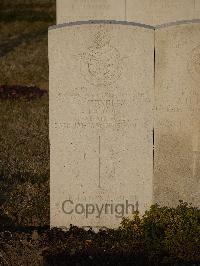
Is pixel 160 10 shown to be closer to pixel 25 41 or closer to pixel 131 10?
pixel 131 10

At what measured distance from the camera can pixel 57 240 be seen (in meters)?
5.91

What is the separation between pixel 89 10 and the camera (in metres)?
10.0

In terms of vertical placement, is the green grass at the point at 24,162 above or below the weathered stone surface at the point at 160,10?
below

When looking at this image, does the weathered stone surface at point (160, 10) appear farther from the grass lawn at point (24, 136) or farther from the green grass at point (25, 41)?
the green grass at point (25, 41)

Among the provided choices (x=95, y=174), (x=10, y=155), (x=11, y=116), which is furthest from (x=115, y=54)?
(x=11, y=116)

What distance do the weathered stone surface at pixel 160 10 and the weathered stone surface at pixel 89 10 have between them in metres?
0.18

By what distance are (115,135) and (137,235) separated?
1.04 metres

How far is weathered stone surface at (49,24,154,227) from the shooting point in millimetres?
5898

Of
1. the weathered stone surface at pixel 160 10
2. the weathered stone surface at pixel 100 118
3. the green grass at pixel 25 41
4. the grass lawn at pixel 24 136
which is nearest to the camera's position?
the weathered stone surface at pixel 100 118

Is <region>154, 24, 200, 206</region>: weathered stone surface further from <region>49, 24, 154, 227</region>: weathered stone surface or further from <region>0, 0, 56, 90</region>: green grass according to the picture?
<region>0, 0, 56, 90</region>: green grass

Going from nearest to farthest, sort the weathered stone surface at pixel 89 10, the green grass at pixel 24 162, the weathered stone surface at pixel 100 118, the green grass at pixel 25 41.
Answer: the weathered stone surface at pixel 100 118, the green grass at pixel 24 162, the weathered stone surface at pixel 89 10, the green grass at pixel 25 41

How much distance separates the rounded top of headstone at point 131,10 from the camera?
32.6ft

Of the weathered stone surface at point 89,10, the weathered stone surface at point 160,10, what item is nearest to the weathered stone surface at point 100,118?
the weathered stone surface at point 89,10

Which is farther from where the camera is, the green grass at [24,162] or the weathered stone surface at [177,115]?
the green grass at [24,162]
